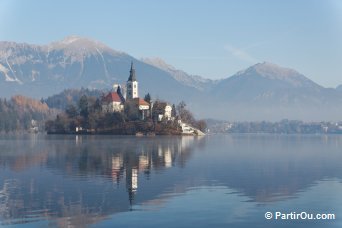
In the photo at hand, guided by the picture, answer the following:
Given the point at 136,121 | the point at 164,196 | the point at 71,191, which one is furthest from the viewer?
the point at 136,121

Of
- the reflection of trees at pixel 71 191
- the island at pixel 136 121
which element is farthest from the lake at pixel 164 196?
the island at pixel 136 121

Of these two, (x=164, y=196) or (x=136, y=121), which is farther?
(x=136, y=121)

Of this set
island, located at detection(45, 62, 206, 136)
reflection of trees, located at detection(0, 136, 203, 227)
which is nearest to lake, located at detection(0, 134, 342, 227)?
reflection of trees, located at detection(0, 136, 203, 227)

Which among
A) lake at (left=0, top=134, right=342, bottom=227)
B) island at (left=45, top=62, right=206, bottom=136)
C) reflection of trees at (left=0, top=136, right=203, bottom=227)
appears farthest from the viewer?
island at (left=45, top=62, right=206, bottom=136)

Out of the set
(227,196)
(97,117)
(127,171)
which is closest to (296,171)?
(127,171)

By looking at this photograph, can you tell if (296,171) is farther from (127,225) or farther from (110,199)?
(127,225)

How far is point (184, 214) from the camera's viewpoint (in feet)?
87.1

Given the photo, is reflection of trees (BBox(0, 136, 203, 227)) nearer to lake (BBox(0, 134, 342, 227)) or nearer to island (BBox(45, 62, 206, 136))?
lake (BBox(0, 134, 342, 227))

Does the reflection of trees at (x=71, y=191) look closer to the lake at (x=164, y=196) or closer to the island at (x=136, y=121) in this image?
the lake at (x=164, y=196)

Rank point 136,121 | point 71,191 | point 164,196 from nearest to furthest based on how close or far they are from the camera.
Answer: point 164,196, point 71,191, point 136,121

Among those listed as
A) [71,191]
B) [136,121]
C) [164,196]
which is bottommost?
[164,196]

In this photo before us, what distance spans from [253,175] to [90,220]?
2191 centimetres

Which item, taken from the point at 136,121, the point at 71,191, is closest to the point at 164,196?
A: the point at 71,191

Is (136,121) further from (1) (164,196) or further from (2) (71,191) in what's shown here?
(1) (164,196)
